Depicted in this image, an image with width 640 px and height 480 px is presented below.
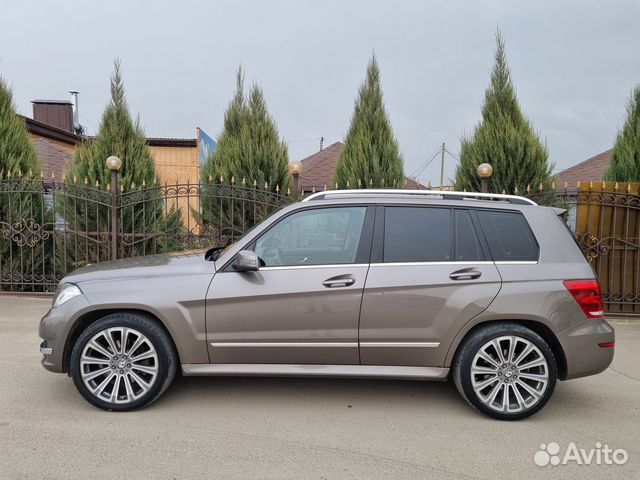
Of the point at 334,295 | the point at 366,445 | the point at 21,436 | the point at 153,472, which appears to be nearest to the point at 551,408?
the point at 366,445

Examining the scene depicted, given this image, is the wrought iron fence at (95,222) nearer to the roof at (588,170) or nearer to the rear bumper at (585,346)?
the rear bumper at (585,346)

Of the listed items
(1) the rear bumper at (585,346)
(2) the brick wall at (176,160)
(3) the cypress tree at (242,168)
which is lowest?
(1) the rear bumper at (585,346)

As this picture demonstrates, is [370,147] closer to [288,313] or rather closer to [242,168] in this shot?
[242,168]

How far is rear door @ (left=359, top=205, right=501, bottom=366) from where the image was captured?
3.64 meters

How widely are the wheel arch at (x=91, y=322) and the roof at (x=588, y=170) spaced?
13277 millimetres

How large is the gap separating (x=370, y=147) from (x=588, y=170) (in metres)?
9.90

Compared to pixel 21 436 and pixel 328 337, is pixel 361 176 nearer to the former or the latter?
pixel 328 337

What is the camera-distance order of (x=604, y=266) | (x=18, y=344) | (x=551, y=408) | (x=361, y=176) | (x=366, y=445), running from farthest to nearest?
(x=361, y=176) → (x=604, y=266) → (x=18, y=344) → (x=551, y=408) → (x=366, y=445)

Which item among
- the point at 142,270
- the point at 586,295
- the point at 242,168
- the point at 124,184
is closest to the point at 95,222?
the point at 124,184

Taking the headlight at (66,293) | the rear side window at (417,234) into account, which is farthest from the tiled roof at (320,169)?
the headlight at (66,293)

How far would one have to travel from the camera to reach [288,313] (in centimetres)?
365

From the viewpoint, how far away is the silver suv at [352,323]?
3.63 m

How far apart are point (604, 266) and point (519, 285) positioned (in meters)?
4.48

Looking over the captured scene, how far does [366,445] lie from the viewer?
3262 millimetres
